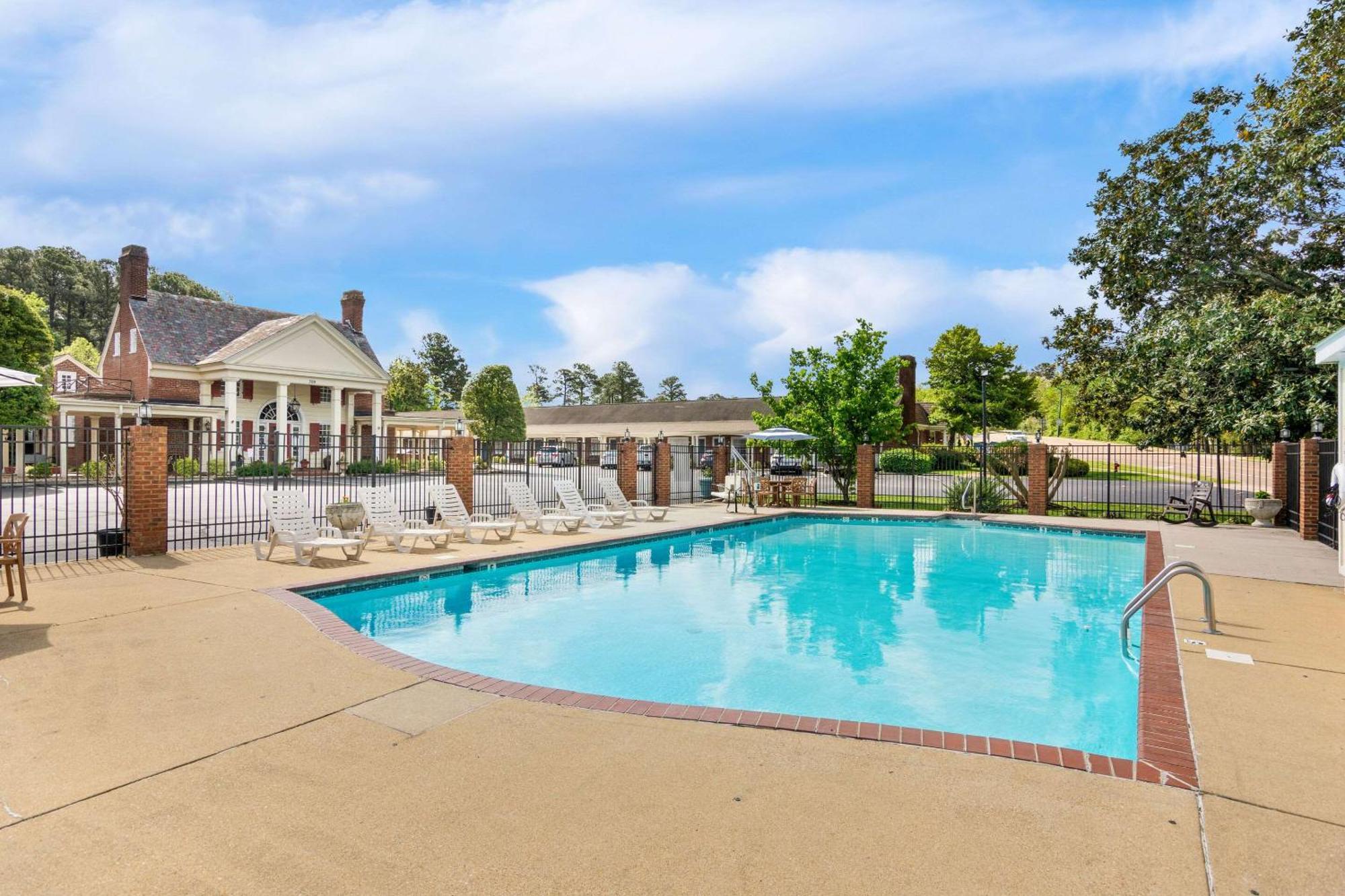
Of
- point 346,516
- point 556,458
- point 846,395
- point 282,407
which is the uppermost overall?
point 282,407

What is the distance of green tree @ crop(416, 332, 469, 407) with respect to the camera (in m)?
89.9

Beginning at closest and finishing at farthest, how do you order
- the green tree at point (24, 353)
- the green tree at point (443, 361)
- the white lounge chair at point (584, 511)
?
1. the white lounge chair at point (584, 511)
2. the green tree at point (24, 353)
3. the green tree at point (443, 361)

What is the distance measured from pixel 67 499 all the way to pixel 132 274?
29.2 metres

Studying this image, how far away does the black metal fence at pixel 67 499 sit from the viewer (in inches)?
405

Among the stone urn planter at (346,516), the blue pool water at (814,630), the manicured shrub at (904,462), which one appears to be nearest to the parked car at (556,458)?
the blue pool water at (814,630)

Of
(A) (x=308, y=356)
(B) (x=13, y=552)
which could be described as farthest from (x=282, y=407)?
(B) (x=13, y=552)

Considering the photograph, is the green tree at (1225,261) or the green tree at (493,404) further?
the green tree at (493,404)

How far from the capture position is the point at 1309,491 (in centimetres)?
1391

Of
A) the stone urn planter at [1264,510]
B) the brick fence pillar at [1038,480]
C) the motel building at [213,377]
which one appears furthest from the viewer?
the motel building at [213,377]

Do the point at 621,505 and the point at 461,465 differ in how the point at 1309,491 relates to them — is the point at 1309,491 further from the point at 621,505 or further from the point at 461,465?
the point at 461,465

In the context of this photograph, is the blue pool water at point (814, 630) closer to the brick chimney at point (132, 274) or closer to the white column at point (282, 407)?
the white column at point (282, 407)

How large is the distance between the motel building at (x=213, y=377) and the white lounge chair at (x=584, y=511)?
15309 millimetres

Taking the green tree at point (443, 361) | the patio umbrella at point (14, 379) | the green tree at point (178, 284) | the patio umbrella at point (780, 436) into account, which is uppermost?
the green tree at point (178, 284)

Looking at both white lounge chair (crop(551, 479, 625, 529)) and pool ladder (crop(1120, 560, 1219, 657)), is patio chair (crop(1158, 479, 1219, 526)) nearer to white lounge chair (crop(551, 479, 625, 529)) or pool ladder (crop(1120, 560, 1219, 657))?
pool ladder (crop(1120, 560, 1219, 657))
